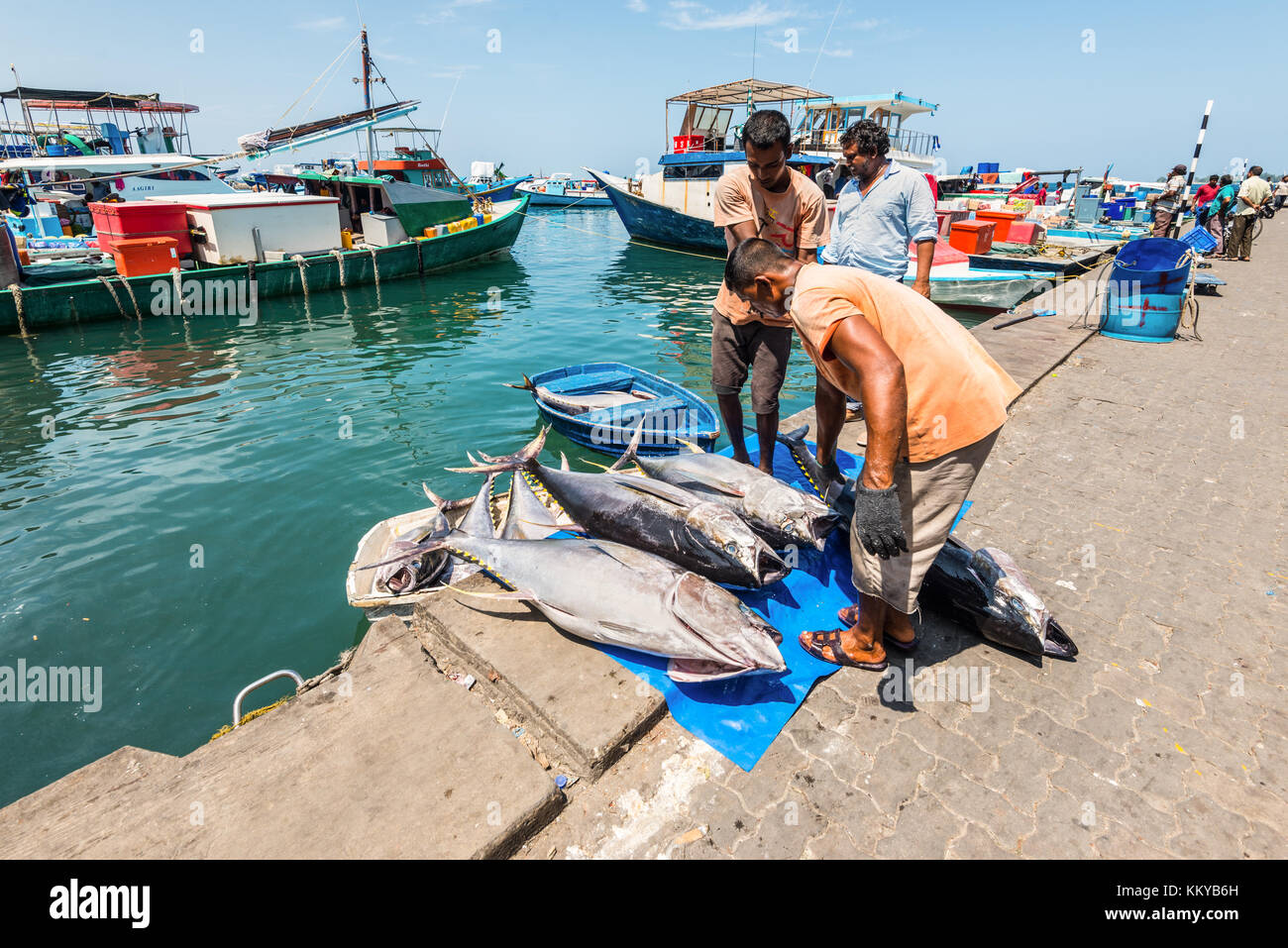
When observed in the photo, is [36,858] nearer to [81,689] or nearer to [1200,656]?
[81,689]

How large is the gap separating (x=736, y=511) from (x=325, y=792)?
2732mm

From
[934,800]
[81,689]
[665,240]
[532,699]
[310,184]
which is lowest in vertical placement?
[81,689]

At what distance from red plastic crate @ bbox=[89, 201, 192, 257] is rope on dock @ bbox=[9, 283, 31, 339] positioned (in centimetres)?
269

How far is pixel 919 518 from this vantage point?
291cm

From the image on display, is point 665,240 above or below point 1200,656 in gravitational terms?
above

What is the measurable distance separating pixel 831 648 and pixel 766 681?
44 centimetres

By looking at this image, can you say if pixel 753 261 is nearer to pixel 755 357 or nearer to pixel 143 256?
pixel 755 357

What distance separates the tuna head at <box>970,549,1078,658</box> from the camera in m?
3.36

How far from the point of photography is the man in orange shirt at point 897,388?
252 centimetres

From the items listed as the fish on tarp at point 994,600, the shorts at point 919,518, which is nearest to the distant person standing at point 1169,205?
the fish on tarp at point 994,600

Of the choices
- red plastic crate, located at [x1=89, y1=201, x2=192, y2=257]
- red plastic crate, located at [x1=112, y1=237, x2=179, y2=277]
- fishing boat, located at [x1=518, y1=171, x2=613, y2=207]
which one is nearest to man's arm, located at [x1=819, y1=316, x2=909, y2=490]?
red plastic crate, located at [x1=112, y1=237, x2=179, y2=277]

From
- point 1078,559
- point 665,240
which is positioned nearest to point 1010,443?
point 1078,559

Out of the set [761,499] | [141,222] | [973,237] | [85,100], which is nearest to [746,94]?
[973,237]

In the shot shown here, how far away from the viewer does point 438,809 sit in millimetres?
2447
